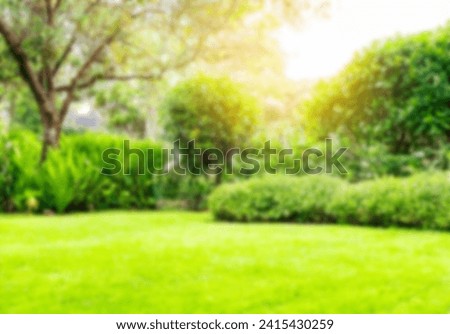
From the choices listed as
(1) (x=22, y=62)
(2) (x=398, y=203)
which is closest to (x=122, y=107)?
(1) (x=22, y=62)

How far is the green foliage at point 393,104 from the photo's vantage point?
350 inches

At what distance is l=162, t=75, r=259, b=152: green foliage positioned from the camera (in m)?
11.4

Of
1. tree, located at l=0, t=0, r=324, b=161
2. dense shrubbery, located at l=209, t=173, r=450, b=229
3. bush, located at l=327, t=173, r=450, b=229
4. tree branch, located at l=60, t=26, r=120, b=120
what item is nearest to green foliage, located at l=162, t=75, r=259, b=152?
tree, located at l=0, t=0, r=324, b=161

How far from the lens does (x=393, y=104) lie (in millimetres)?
9461

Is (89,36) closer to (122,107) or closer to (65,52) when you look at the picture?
(65,52)

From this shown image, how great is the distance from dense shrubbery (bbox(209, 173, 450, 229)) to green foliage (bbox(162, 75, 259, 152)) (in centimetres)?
275

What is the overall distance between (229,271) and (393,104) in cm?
568

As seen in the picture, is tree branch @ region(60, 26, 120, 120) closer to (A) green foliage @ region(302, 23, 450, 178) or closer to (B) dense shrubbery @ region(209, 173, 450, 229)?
(A) green foliage @ region(302, 23, 450, 178)

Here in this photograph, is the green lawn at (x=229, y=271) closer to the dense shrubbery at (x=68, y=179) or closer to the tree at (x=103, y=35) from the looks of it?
the dense shrubbery at (x=68, y=179)

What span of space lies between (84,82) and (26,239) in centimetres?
751

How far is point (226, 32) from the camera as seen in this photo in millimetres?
12766

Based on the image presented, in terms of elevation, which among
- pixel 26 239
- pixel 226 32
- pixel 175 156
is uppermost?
pixel 226 32
